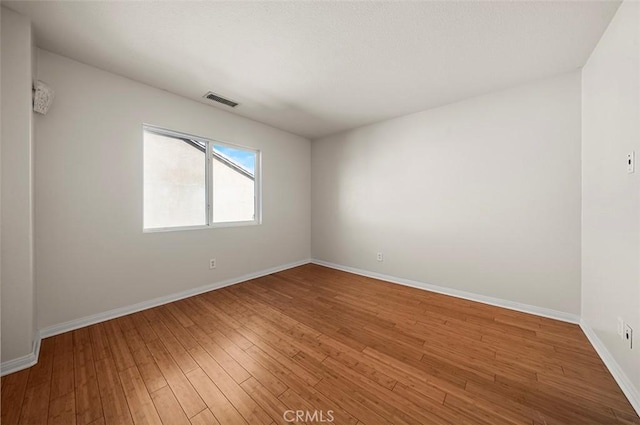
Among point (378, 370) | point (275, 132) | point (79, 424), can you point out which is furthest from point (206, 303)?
point (275, 132)

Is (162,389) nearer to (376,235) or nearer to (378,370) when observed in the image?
(378,370)

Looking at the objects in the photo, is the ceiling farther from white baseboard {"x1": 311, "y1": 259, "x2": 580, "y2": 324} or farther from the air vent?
white baseboard {"x1": 311, "y1": 259, "x2": 580, "y2": 324}

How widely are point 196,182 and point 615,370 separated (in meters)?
4.28

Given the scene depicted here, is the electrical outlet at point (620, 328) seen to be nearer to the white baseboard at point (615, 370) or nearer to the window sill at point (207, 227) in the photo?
the white baseboard at point (615, 370)

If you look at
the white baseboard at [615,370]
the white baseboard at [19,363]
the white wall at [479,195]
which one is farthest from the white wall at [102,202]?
the white baseboard at [615,370]

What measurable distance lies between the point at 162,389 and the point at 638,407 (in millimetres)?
2812

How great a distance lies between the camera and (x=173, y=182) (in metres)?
2.81

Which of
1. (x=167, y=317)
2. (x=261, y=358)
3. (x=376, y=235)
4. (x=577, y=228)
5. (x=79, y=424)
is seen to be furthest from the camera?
(x=376, y=235)

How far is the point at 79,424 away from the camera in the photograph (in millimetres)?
1188

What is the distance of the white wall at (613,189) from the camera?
135cm

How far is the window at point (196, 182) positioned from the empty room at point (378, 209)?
30 millimetres

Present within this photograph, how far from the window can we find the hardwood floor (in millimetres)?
1180

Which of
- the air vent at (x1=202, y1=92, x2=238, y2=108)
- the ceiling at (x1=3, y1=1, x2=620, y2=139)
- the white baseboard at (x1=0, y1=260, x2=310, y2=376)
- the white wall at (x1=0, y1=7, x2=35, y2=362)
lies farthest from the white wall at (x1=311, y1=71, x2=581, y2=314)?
the white wall at (x1=0, y1=7, x2=35, y2=362)

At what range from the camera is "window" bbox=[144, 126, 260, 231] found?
2643mm
